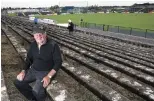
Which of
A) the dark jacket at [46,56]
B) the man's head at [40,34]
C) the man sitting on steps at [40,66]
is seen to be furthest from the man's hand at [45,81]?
the man's head at [40,34]

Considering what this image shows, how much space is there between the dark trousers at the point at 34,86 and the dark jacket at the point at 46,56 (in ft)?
0.37

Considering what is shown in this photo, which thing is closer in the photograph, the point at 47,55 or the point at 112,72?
the point at 47,55

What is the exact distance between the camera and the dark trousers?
4.38m

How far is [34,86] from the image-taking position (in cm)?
441

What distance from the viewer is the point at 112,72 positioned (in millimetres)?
6898

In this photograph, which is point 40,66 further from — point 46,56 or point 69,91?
point 69,91

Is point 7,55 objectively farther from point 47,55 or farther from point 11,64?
point 47,55

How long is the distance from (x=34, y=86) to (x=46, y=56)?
0.58 m

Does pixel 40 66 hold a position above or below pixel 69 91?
above

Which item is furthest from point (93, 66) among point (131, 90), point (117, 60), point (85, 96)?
point (85, 96)

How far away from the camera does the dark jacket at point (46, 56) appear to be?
439 cm

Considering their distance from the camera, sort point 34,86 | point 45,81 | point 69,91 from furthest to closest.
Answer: point 69,91 → point 34,86 → point 45,81

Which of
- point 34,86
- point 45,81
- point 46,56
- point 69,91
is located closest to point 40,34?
point 46,56

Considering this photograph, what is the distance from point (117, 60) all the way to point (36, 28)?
5324 mm
